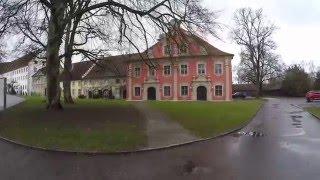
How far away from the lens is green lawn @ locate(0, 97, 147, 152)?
1764 cm

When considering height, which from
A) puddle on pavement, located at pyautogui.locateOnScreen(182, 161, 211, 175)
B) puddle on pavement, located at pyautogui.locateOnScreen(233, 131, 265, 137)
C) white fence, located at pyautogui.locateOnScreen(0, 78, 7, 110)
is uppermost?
white fence, located at pyautogui.locateOnScreen(0, 78, 7, 110)

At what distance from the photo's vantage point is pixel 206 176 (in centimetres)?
1200

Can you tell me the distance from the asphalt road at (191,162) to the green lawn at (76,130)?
107 cm

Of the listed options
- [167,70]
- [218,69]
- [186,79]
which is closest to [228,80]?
[218,69]

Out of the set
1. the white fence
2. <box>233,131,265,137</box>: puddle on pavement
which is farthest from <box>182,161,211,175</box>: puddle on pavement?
the white fence

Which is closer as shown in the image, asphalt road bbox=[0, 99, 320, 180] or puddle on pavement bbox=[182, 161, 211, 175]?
asphalt road bbox=[0, 99, 320, 180]

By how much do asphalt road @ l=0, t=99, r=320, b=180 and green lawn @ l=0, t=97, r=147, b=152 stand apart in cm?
107

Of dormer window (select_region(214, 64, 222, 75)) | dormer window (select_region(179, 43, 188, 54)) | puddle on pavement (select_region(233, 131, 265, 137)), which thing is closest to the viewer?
puddle on pavement (select_region(233, 131, 265, 137))

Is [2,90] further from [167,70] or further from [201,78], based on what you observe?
[167,70]

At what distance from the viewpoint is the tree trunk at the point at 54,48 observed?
27.2 m

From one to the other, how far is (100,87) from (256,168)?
8353 centimetres

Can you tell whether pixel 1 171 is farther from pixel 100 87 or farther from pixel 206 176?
pixel 100 87

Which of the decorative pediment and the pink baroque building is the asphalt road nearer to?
the pink baroque building

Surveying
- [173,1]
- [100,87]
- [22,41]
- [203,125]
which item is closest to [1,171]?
[203,125]
